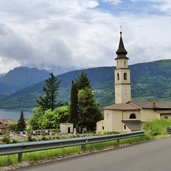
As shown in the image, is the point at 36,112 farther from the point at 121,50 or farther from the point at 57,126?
the point at 121,50

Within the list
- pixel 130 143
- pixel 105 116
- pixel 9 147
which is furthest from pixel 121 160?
pixel 105 116

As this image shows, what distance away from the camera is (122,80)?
307 ft

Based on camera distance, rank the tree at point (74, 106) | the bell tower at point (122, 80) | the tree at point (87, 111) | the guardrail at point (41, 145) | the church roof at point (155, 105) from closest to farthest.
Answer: the guardrail at point (41, 145) < the church roof at point (155, 105) < the tree at point (87, 111) < the tree at point (74, 106) < the bell tower at point (122, 80)

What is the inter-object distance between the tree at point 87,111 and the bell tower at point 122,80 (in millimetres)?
6541

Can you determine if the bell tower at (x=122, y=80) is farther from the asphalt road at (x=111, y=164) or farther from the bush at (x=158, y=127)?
the asphalt road at (x=111, y=164)

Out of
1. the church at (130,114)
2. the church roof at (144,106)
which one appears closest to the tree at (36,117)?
the church at (130,114)

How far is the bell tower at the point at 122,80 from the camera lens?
304 feet

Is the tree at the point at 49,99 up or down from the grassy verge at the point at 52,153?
up

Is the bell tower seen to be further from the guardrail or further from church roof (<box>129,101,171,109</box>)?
the guardrail

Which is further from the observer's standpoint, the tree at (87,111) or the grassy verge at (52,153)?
the tree at (87,111)

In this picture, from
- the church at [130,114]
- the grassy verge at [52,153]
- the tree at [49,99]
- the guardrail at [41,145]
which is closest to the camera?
the guardrail at [41,145]

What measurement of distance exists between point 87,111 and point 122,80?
11.8 metres

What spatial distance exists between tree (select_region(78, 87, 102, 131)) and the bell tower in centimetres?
654

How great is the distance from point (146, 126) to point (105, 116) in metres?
53.1
